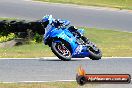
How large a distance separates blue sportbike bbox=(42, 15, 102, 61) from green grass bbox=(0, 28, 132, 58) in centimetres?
144

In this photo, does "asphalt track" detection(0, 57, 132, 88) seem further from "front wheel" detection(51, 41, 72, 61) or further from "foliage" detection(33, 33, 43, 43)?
"foliage" detection(33, 33, 43, 43)

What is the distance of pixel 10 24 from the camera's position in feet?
50.3

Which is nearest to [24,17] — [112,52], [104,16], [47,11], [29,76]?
[47,11]

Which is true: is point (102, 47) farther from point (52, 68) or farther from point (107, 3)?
point (107, 3)

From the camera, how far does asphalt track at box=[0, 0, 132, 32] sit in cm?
2323

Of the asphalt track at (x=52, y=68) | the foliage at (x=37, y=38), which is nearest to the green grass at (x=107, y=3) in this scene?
the foliage at (x=37, y=38)

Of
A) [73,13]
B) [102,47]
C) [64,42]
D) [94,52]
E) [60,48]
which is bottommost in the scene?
[73,13]

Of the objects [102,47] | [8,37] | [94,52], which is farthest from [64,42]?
[8,37]

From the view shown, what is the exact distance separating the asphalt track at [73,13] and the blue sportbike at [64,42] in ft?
34.9

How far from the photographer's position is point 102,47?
1494 centimetres

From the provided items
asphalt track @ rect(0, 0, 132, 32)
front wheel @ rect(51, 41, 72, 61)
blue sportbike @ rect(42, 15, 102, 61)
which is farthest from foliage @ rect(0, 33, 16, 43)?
asphalt track @ rect(0, 0, 132, 32)

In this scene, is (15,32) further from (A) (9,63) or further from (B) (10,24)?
(A) (9,63)

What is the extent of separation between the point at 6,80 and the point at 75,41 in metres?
2.76

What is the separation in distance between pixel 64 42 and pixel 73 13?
1487 centimetres
